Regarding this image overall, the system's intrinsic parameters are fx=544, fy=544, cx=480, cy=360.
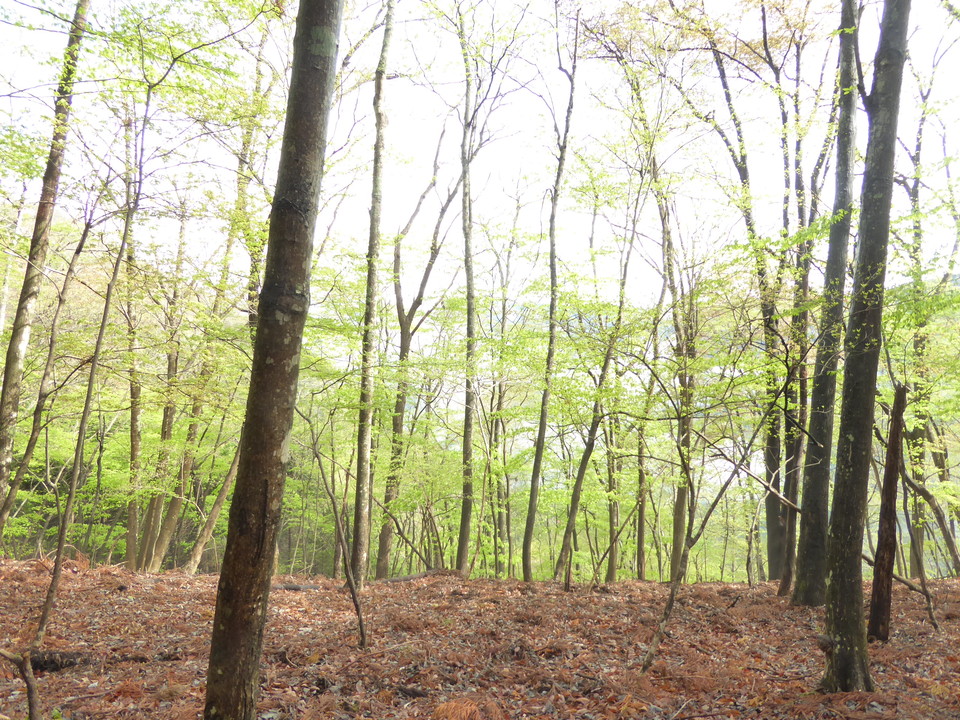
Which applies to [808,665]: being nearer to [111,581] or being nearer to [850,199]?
[850,199]

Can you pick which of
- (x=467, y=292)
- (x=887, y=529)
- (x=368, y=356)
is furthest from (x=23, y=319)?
(x=887, y=529)

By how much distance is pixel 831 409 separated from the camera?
7.18 metres

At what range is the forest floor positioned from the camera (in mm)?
3945

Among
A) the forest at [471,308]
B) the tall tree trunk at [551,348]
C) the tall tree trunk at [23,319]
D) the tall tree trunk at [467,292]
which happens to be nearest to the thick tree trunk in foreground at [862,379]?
the forest at [471,308]

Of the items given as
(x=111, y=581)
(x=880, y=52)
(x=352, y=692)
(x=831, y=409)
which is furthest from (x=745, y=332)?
(x=111, y=581)

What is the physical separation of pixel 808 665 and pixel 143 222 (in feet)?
30.7

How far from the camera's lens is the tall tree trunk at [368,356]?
8555mm

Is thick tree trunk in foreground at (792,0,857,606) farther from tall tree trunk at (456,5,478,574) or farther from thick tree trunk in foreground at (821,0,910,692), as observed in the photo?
tall tree trunk at (456,5,478,574)

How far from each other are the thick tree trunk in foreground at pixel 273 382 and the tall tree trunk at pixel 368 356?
221 inches

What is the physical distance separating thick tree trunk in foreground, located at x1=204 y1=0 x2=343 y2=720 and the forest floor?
1.65m

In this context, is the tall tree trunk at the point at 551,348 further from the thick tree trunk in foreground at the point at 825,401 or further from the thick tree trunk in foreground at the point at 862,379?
the thick tree trunk in foreground at the point at 862,379

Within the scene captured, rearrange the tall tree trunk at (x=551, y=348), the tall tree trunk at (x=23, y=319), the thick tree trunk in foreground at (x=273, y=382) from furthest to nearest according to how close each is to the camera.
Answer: the tall tree trunk at (x=551, y=348), the tall tree trunk at (x=23, y=319), the thick tree trunk in foreground at (x=273, y=382)

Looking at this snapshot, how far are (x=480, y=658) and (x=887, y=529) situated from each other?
4.23m

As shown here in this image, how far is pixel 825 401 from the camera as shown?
7223 millimetres
